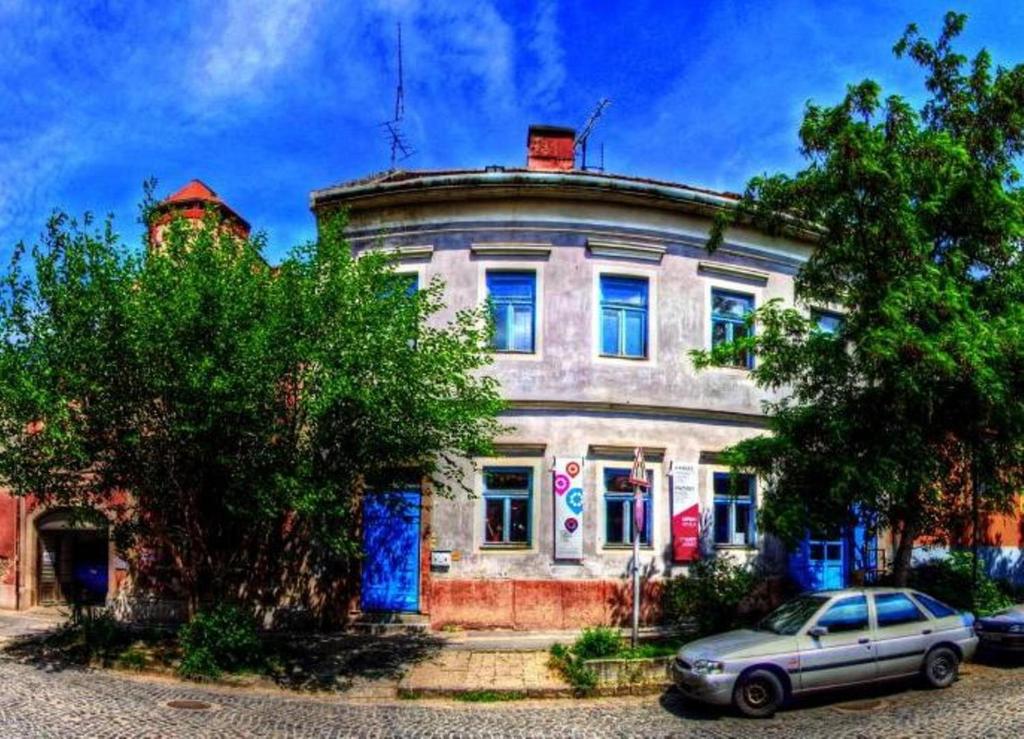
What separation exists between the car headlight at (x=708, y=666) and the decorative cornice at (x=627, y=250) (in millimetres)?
8847

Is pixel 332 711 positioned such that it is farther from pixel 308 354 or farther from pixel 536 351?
pixel 536 351

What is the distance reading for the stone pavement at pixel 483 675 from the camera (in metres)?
11.2

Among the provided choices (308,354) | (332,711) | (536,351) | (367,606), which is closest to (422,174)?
(536,351)

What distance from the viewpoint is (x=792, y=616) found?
11.0m

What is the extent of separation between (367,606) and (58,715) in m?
6.49

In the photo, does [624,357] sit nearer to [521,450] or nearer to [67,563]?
[521,450]

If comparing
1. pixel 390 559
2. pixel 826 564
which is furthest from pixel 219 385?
pixel 826 564

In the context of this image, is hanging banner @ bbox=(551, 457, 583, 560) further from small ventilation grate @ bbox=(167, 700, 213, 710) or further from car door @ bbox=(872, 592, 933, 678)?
small ventilation grate @ bbox=(167, 700, 213, 710)

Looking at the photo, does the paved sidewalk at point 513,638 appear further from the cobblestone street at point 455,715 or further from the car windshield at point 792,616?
the car windshield at point 792,616

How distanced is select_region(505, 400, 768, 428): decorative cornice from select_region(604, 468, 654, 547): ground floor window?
4.03 ft

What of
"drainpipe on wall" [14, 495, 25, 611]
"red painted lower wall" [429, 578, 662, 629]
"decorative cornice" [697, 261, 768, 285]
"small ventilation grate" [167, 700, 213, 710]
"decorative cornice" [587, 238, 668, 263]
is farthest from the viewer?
"drainpipe on wall" [14, 495, 25, 611]

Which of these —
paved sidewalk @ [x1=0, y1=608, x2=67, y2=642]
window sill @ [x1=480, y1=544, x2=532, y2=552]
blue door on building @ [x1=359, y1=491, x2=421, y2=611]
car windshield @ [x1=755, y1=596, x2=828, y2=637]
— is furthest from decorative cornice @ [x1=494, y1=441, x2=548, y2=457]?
paved sidewalk @ [x1=0, y1=608, x2=67, y2=642]

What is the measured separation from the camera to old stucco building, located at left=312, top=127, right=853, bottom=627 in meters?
15.6

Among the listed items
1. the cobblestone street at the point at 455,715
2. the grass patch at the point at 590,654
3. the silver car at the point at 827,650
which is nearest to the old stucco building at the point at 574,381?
the grass patch at the point at 590,654
